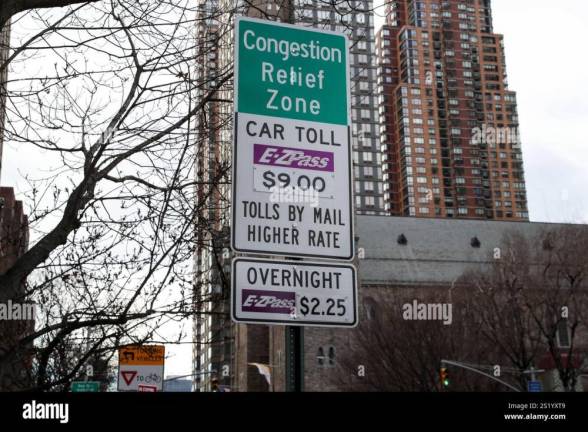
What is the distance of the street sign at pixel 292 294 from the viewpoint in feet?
16.6

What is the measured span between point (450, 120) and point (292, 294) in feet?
579

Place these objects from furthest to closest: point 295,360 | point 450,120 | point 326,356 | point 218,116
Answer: point 450,120 → point 326,356 → point 218,116 → point 295,360

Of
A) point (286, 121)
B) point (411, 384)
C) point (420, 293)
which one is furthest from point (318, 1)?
point (420, 293)

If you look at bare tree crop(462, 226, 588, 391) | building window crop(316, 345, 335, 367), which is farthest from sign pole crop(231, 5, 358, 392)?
building window crop(316, 345, 335, 367)

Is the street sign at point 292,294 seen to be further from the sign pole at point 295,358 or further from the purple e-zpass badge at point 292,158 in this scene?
the purple e-zpass badge at point 292,158

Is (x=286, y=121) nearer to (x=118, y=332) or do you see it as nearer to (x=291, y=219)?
(x=291, y=219)

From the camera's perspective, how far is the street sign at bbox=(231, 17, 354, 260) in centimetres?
530

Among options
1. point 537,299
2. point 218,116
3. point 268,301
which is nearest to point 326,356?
point 537,299

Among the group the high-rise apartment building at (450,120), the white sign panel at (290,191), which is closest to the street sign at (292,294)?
the white sign panel at (290,191)

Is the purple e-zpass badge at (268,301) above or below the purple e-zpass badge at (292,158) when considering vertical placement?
below

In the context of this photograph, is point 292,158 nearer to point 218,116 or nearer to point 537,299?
point 218,116

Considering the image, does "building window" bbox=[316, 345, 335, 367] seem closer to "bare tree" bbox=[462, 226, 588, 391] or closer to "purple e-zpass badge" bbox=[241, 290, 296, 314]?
"bare tree" bbox=[462, 226, 588, 391]

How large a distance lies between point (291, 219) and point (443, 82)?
17929 centimetres

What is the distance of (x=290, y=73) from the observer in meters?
5.55
